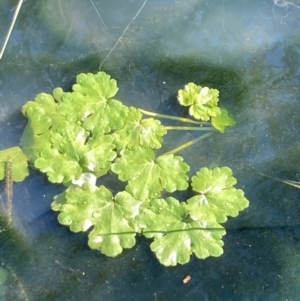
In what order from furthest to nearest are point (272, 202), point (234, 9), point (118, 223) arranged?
point (234, 9), point (272, 202), point (118, 223)

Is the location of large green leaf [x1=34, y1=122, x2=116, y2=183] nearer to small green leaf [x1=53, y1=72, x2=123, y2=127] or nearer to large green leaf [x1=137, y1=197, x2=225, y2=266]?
small green leaf [x1=53, y1=72, x2=123, y2=127]

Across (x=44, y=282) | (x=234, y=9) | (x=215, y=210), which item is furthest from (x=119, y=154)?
(x=234, y=9)

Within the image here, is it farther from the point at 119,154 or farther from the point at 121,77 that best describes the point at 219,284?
the point at 121,77

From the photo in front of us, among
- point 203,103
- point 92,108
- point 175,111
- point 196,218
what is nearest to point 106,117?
point 92,108

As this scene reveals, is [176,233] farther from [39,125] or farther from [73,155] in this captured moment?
[39,125]

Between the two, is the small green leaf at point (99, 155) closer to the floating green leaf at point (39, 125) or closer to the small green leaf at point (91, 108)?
the small green leaf at point (91, 108)

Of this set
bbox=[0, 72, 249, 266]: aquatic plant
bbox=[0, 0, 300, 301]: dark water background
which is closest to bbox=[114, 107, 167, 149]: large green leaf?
bbox=[0, 72, 249, 266]: aquatic plant

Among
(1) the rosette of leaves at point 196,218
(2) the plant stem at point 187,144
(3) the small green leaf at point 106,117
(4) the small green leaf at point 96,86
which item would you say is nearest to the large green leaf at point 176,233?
(1) the rosette of leaves at point 196,218
